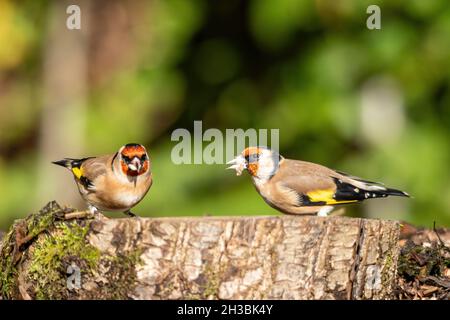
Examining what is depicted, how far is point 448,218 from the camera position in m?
9.30

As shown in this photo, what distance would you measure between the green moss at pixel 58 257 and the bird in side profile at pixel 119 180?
1.64m

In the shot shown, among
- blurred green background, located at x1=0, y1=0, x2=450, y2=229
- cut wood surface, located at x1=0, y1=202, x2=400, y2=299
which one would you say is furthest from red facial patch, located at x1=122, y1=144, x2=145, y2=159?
blurred green background, located at x1=0, y1=0, x2=450, y2=229

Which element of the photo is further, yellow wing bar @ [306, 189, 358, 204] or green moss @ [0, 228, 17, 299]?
yellow wing bar @ [306, 189, 358, 204]

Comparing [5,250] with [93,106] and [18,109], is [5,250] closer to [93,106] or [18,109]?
[93,106]

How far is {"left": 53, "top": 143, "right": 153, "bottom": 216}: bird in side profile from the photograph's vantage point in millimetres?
6363

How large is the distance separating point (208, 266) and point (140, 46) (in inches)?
248

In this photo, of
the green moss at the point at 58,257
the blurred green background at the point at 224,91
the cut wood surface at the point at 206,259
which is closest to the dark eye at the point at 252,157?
the cut wood surface at the point at 206,259

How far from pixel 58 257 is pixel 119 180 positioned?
1737 mm

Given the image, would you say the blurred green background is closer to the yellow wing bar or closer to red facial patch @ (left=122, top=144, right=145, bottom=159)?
red facial patch @ (left=122, top=144, right=145, bottom=159)

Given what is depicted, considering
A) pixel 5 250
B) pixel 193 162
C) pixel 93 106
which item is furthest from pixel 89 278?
pixel 93 106

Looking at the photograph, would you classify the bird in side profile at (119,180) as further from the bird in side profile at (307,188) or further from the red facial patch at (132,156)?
the bird in side profile at (307,188)

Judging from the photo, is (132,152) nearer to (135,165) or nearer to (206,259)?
(135,165)

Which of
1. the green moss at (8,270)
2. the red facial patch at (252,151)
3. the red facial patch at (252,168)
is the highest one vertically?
the red facial patch at (252,151)

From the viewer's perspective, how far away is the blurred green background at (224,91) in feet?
30.3
